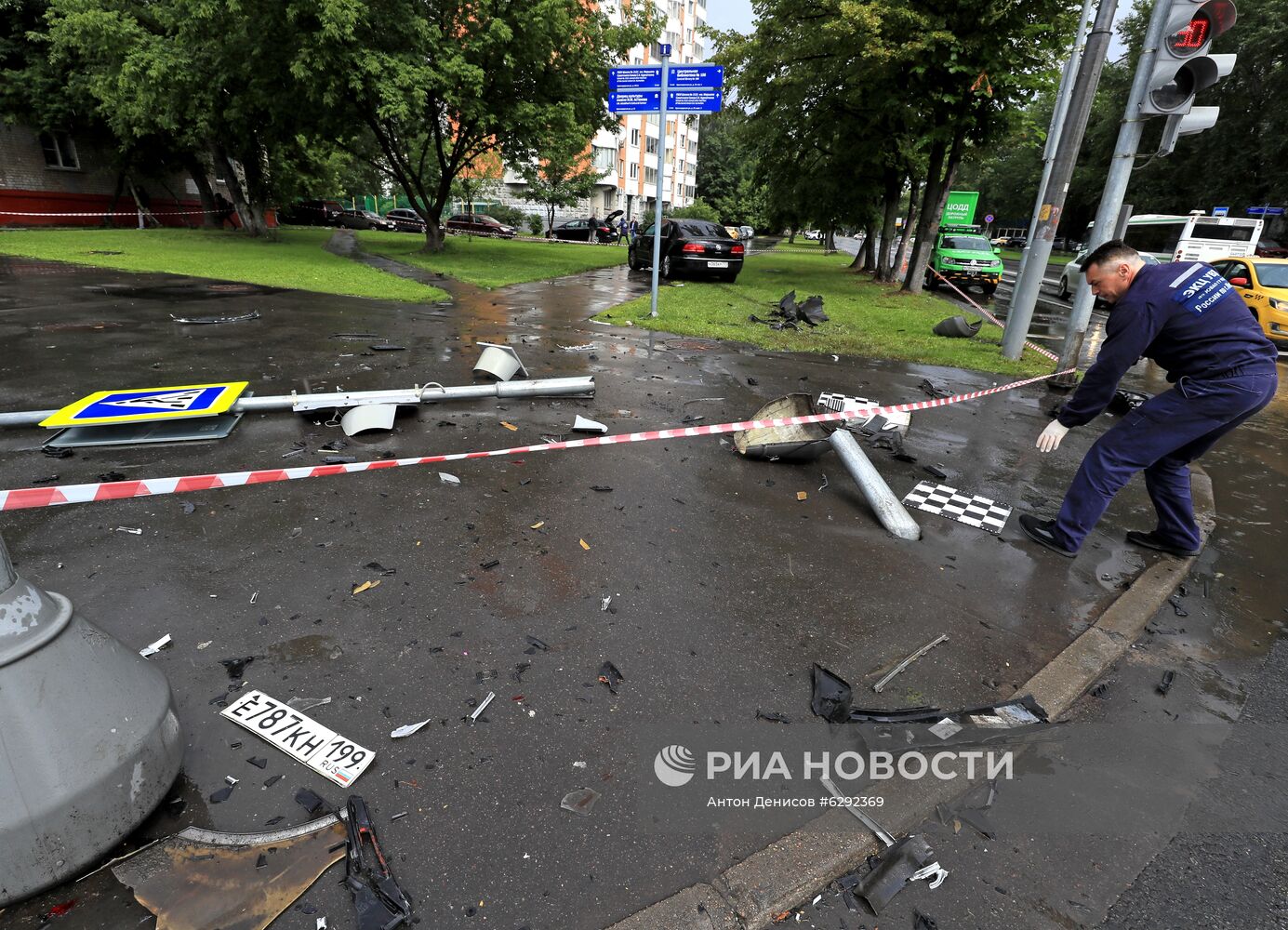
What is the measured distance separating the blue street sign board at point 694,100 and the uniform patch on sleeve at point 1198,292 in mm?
7662

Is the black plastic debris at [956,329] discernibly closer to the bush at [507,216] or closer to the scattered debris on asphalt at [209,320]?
the scattered debris on asphalt at [209,320]

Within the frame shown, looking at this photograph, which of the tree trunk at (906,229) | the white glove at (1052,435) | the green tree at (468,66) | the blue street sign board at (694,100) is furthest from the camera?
the tree trunk at (906,229)

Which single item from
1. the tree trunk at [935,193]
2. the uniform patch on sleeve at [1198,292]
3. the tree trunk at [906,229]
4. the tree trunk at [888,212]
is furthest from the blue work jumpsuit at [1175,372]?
the tree trunk at [888,212]

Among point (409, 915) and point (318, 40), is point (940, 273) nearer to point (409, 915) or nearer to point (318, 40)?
point (318, 40)

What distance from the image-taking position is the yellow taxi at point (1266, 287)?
12.9m

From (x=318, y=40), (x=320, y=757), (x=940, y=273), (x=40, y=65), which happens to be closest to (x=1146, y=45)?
(x=320, y=757)

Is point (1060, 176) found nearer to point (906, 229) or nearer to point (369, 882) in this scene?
point (369, 882)

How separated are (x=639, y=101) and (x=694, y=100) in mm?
894

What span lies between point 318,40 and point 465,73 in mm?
3598

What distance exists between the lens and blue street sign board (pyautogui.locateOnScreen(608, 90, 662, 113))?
10.2 m

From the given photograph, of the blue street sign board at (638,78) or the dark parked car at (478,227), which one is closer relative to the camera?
the blue street sign board at (638,78)

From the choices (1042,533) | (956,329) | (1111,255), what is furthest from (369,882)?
(956,329)

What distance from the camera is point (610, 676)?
9.65 feet

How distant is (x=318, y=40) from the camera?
1622cm
